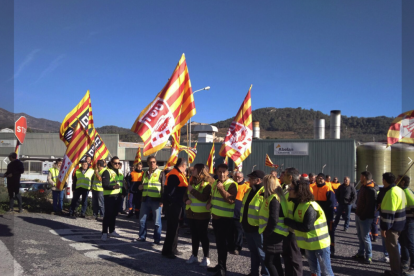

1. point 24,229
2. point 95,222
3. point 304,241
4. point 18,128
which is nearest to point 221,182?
point 304,241

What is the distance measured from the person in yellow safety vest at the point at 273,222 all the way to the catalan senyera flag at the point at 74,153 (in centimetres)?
699

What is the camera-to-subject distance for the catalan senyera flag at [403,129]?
7711 millimetres

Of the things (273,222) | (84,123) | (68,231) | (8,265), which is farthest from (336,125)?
(8,265)

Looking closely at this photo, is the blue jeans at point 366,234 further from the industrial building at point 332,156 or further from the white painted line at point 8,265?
the industrial building at point 332,156

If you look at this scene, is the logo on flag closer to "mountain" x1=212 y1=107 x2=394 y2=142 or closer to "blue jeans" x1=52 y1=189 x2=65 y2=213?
"blue jeans" x1=52 y1=189 x2=65 y2=213

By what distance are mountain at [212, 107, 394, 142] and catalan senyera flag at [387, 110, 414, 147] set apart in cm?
8700

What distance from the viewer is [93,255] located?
6340 millimetres

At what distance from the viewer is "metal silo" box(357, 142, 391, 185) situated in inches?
1085

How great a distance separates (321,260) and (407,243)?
7.67 feet

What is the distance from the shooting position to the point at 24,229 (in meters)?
Answer: 8.15

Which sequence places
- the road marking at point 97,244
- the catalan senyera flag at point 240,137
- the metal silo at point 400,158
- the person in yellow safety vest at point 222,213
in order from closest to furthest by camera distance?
the person in yellow safety vest at point 222,213, the road marking at point 97,244, the catalan senyera flag at point 240,137, the metal silo at point 400,158

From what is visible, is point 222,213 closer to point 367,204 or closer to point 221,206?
point 221,206

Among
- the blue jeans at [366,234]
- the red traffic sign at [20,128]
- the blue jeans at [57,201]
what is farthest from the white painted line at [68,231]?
the blue jeans at [366,234]

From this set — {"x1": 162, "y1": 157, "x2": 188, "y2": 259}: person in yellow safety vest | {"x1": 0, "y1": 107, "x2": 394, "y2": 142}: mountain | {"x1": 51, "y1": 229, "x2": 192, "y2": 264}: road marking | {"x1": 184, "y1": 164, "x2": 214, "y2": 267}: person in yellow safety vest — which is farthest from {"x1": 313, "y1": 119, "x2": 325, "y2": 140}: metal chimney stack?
{"x1": 0, "y1": 107, "x2": 394, "y2": 142}: mountain
